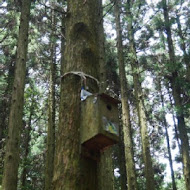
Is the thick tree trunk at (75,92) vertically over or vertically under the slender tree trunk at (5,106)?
under

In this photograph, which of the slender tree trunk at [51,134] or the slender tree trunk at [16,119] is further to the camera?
the slender tree trunk at [51,134]

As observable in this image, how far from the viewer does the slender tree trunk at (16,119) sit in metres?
Result: 5.22

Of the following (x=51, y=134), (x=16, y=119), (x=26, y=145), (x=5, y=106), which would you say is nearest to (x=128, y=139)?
(x=51, y=134)

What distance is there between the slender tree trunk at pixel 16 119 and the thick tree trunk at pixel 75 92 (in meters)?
3.39

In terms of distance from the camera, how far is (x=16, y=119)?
18.8 ft

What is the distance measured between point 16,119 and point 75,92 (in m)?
3.69

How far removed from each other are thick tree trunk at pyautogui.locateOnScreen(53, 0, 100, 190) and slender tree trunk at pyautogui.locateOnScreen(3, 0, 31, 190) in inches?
134

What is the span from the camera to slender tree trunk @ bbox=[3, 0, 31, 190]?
522 centimetres

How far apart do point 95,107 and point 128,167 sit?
7207 mm

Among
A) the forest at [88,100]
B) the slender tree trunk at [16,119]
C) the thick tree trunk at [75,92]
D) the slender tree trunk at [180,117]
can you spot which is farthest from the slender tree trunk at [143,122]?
the thick tree trunk at [75,92]

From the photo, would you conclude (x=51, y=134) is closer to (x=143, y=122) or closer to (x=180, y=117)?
(x=143, y=122)

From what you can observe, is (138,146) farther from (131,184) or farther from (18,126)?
(18,126)

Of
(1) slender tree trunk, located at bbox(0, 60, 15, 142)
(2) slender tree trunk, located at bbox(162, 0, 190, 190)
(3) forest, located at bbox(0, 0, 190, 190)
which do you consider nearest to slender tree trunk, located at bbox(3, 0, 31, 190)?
(3) forest, located at bbox(0, 0, 190, 190)

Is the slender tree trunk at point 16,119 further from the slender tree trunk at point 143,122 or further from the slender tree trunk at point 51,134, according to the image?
the slender tree trunk at point 143,122
